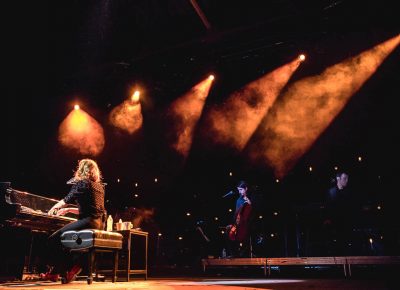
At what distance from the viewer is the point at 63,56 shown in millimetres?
7754

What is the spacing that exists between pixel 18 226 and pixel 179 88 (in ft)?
19.3

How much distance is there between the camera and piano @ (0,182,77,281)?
15.1ft

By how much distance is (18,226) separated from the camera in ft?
16.0

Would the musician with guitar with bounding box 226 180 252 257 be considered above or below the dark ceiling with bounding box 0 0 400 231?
below

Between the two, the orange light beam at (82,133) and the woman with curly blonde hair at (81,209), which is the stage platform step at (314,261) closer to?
the woman with curly blonde hair at (81,209)

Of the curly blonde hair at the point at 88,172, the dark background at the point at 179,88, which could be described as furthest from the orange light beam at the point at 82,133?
the curly blonde hair at the point at 88,172

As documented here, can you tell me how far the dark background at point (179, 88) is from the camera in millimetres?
6734

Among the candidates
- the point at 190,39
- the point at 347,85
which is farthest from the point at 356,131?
the point at 190,39

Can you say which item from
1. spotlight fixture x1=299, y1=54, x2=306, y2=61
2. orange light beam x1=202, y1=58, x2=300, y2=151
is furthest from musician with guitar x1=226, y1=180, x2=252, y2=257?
spotlight fixture x1=299, y1=54, x2=306, y2=61

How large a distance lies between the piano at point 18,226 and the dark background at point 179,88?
2885 mm

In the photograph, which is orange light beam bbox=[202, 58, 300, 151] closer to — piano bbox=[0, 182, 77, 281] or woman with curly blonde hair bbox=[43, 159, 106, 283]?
piano bbox=[0, 182, 77, 281]

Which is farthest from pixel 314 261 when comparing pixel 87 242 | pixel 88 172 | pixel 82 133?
pixel 82 133

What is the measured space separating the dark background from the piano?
2.88 m

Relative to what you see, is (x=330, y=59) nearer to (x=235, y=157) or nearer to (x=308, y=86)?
(x=308, y=86)
